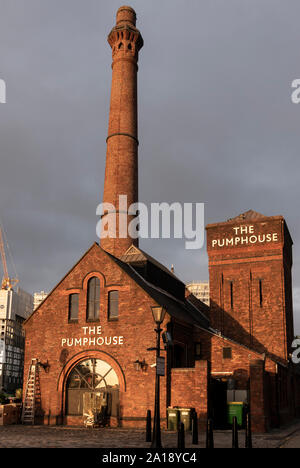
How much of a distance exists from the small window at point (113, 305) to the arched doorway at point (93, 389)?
2524 millimetres

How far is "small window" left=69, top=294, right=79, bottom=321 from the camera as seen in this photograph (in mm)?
29578

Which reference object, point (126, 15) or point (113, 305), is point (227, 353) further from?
point (126, 15)

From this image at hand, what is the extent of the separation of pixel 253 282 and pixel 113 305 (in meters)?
13.8

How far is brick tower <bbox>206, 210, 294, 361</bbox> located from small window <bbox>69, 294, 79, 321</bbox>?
1331cm

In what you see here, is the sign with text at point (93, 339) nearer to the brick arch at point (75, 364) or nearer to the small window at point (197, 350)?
the brick arch at point (75, 364)

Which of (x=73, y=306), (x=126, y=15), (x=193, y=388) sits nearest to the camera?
(x=193, y=388)

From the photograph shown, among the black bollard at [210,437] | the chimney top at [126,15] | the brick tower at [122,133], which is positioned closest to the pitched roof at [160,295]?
the brick tower at [122,133]

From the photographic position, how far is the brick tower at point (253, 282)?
3719 cm

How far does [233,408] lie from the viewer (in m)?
26.0

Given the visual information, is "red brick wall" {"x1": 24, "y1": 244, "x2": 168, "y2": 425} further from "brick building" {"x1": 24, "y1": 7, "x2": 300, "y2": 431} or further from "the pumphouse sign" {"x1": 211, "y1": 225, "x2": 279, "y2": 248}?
"the pumphouse sign" {"x1": 211, "y1": 225, "x2": 279, "y2": 248}

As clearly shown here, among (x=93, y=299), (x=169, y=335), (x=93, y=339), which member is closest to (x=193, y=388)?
(x=169, y=335)

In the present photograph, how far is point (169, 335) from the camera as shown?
80.8 feet

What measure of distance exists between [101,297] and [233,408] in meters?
9.18
